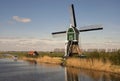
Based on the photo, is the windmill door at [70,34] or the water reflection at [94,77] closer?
the water reflection at [94,77]

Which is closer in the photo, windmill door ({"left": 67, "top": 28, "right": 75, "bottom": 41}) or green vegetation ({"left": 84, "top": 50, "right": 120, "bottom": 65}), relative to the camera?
green vegetation ({"left": 84, "top": 50, "right": 120, "bottom": 65})

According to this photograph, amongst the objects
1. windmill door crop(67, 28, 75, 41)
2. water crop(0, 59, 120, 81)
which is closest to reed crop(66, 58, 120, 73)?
water crop(0, 59, 120, 81)

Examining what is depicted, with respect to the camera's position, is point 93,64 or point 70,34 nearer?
point 93,64

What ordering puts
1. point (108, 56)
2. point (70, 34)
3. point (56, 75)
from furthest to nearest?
point (70, 34)
point (108, 56)
point (56, 75)

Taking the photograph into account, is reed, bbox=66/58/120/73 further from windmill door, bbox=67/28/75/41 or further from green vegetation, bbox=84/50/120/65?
windmill door, bbox=67/28/75/41

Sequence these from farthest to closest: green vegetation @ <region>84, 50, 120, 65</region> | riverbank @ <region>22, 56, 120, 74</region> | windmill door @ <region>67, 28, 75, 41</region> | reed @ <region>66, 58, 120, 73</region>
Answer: windmill door @ <region>67, 28, 75, 41</region>, green vegetation @ <region>84, 50, 120, 65</region>, reed @ <region>66, 58, 120, 73</region>, riverbank @ <region>22, 56, 120, 74</region>

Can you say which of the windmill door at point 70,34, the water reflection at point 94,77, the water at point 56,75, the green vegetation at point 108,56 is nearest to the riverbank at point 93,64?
the green vegetation at point 108,56

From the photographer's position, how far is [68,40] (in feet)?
128

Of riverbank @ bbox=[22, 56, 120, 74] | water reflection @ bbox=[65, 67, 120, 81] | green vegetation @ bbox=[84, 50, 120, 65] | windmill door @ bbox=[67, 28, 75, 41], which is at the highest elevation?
windmill door @ bbox=[67, 28, 75, 41]

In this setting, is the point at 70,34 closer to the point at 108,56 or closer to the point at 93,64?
the point at 93,64

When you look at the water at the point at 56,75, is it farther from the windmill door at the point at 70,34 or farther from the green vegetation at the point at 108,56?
the windmill door at the point at 70,34

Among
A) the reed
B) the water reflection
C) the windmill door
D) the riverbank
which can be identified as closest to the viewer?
the water reflection

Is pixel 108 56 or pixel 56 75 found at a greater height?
pixel 108 56

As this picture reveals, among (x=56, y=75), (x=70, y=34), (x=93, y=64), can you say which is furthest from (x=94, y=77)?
(x=70, y=34)
